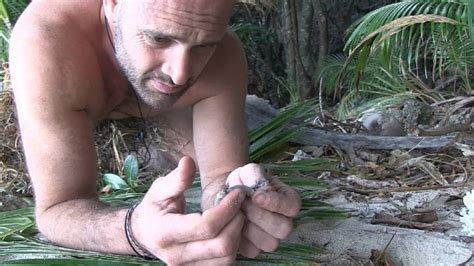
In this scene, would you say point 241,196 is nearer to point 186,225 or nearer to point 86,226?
point 186,225

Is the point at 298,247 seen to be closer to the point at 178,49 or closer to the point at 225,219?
the point at 225,219

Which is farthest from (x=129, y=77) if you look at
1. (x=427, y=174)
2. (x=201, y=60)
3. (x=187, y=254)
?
(x=427, y=174)

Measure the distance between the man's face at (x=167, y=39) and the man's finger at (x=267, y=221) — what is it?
15.3 inches

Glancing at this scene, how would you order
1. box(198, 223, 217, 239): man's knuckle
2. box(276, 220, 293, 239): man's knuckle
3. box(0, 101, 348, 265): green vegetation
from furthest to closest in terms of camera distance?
box(0, 101, 348, 265): green vegetation → box(276, 220, 293, 239): man's knuckle → box(198, 223, 217, 239): man's knuckle

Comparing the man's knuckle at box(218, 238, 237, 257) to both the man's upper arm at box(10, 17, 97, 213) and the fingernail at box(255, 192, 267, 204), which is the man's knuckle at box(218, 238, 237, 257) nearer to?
the fingernail at box(255, 192, 267, 204)

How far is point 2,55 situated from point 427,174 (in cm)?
176

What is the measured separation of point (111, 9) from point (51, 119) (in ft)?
1.07

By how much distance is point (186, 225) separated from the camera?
1138mm

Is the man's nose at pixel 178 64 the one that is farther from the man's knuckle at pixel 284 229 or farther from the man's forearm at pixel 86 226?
Result: the man's knuckle at pixel 284 229

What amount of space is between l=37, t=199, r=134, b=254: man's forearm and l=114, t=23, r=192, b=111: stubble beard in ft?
0.91

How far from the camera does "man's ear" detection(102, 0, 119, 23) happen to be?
1670 millimetres

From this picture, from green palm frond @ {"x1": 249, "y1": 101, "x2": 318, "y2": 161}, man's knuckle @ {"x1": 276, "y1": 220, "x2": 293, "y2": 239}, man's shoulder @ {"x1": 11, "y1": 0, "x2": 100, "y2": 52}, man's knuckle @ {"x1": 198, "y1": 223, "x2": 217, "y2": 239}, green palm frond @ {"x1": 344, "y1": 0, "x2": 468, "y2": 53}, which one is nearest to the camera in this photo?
man's knuckle @ {"x1": 198, "y1": 223, "x2": 217, "y2": 239}

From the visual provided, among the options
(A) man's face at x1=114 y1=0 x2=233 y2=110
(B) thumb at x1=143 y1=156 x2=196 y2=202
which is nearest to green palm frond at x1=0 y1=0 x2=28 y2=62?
(A) man's face at x1=114 y1=0 x2=233 y2=110

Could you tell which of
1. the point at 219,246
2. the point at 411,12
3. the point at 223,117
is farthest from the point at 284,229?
the point at 411,12
